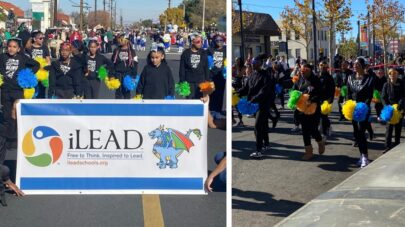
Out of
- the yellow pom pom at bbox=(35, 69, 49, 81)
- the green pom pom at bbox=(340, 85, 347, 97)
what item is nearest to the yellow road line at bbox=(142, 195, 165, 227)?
the yellow pom pom at bbox=(35, 69, 49, 81)

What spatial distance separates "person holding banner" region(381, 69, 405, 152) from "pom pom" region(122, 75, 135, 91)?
1.76 meters

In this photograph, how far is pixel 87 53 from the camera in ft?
6.71

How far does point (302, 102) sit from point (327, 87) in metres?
0.20

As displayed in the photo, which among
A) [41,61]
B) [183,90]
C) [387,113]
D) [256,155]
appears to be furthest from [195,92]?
[387,113]

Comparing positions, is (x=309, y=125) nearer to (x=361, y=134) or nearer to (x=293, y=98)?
(x=293, y=98)

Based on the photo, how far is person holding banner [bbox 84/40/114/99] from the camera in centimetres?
202

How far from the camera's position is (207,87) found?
2049 millimetres

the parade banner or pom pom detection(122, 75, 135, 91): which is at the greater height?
pom pom detection(122, 75, 135, 91)

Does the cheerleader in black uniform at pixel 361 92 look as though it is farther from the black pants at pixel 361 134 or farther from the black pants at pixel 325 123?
the black pants at pixel 325 123

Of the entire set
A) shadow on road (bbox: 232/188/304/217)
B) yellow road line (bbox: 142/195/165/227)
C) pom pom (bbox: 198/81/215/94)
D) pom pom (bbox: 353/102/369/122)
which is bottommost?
shadow on road (bbox: 232/188/304/217)

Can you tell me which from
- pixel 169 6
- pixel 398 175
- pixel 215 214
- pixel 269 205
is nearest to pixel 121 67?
pixel 169 6

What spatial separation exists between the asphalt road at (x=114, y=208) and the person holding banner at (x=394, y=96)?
1527 mm

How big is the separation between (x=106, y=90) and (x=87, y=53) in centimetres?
16

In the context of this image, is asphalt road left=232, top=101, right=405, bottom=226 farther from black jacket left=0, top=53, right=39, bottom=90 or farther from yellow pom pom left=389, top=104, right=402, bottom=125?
black jacket left=0, top=53, right=39, bottom=90
